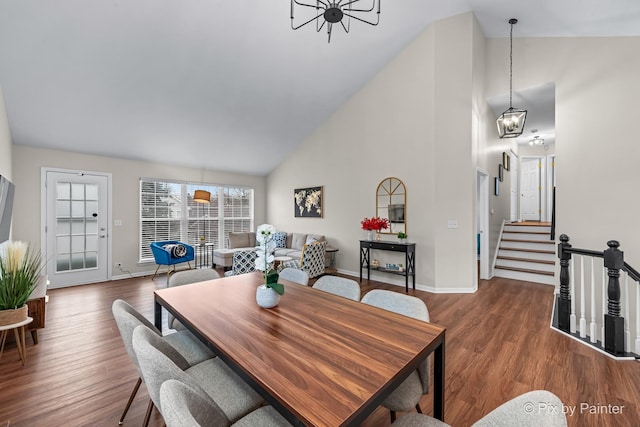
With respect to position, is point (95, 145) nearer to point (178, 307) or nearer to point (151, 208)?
point (151, 208)

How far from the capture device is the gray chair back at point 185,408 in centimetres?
67

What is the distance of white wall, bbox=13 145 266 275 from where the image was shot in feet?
14.3

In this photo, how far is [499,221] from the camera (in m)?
6.05

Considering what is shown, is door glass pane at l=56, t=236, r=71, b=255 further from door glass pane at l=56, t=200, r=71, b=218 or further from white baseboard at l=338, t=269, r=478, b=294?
white baseboard at l=338, t=269, r=478, b=294

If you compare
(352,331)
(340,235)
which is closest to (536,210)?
(340,235)

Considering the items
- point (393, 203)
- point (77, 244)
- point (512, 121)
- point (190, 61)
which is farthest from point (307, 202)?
point (77, 244)

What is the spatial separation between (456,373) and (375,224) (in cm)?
288

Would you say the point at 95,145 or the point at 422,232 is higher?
the point at 95,145

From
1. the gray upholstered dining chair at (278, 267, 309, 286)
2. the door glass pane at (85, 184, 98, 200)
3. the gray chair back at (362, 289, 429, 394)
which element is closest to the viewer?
the gray chair back at (362, 289, 429, 394)

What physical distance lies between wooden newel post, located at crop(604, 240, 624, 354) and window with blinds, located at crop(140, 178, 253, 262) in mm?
6411

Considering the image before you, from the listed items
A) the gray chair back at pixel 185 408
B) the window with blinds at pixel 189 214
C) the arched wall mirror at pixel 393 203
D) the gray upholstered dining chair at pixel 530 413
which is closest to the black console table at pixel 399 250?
the arched wall mirror at pixel 393 203

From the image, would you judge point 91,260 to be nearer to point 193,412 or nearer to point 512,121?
point 193,412

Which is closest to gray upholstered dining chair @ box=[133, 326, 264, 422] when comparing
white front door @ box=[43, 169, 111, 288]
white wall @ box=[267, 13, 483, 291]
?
white wall @ box=[267, 13, 483, 291]

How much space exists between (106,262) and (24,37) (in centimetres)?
369
